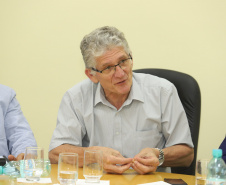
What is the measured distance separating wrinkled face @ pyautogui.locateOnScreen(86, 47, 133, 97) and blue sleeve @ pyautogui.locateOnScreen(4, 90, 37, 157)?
2.22 ft

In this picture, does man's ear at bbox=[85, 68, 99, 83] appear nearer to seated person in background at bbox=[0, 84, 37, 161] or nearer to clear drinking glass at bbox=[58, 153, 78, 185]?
seated person in background at bbox=[0, 84, 37, 161]

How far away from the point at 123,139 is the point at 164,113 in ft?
1.02

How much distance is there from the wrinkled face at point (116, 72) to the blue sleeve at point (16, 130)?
678mm

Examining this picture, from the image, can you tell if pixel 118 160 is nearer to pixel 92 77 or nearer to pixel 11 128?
pixel 92 77

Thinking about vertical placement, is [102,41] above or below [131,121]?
above

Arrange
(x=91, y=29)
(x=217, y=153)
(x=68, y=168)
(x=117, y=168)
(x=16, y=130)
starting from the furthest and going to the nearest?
(x=91, y=29) → (x=16, y=130) → (x=117, y=168) → (x=68, y=168) → (x=217, y=153)

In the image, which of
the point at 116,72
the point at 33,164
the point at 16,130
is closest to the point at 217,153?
the point at 33,164

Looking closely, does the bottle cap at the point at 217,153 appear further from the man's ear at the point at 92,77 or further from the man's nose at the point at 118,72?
the man's ear at the point at 92,77

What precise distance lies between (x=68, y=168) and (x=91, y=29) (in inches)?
82.1

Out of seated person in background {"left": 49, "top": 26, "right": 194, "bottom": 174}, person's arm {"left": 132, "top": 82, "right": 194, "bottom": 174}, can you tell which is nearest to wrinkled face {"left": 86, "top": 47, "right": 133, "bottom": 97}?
seated person in background {"left": 49, "top": 26, "right": 194, "bottom": 174}

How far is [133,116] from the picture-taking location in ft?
8.12

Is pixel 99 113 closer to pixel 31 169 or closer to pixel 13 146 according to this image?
pixel 13 146

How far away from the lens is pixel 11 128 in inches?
107

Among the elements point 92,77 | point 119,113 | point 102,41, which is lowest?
point 119,113
